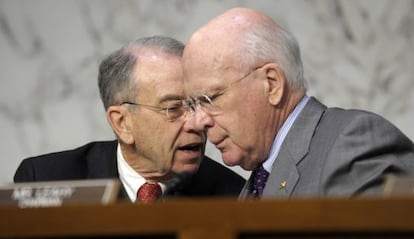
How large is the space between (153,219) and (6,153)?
2057mm

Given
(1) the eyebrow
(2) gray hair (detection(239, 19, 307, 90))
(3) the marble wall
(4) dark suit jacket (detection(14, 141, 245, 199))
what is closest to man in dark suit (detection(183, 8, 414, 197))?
(2) gray hair (detection(239, 19, 307, 90))

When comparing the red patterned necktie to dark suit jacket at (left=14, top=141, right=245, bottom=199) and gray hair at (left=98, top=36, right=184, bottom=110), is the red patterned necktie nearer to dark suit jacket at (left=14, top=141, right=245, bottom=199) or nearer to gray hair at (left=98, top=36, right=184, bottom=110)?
dark suit jacket at (left=14, top=141, right=245, bottom=199)

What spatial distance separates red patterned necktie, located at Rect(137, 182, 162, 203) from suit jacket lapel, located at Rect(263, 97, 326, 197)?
543 mm

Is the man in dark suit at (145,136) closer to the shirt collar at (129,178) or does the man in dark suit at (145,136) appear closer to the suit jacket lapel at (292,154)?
the shirt collar at (129,178)

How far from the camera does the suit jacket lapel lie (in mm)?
2385

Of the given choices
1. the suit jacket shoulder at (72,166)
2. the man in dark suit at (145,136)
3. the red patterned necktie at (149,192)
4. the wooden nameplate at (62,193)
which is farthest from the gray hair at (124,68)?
the wooden nameplate at (62,193)

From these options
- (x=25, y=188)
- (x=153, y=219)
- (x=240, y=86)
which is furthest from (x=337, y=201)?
(x=240, y=86)

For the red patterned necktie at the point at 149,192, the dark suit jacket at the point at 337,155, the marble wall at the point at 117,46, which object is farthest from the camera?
the marble wall at the point at 117,46

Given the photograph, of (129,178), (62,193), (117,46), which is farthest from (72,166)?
(62,193)

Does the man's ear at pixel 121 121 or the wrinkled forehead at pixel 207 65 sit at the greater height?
the wrinkled forehead at pixel 207 65

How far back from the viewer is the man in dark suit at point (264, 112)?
7.73 feet

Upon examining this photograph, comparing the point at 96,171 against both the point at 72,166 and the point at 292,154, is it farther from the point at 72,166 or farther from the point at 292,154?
the point at 292,154

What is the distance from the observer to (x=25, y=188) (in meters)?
1.83

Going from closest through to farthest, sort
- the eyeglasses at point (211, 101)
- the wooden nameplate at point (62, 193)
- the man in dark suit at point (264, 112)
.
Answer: the wooden nameplate at point (62, 193)
the man in dark suit at point (264, 112)
the eyeglasses at point (211, 101)
